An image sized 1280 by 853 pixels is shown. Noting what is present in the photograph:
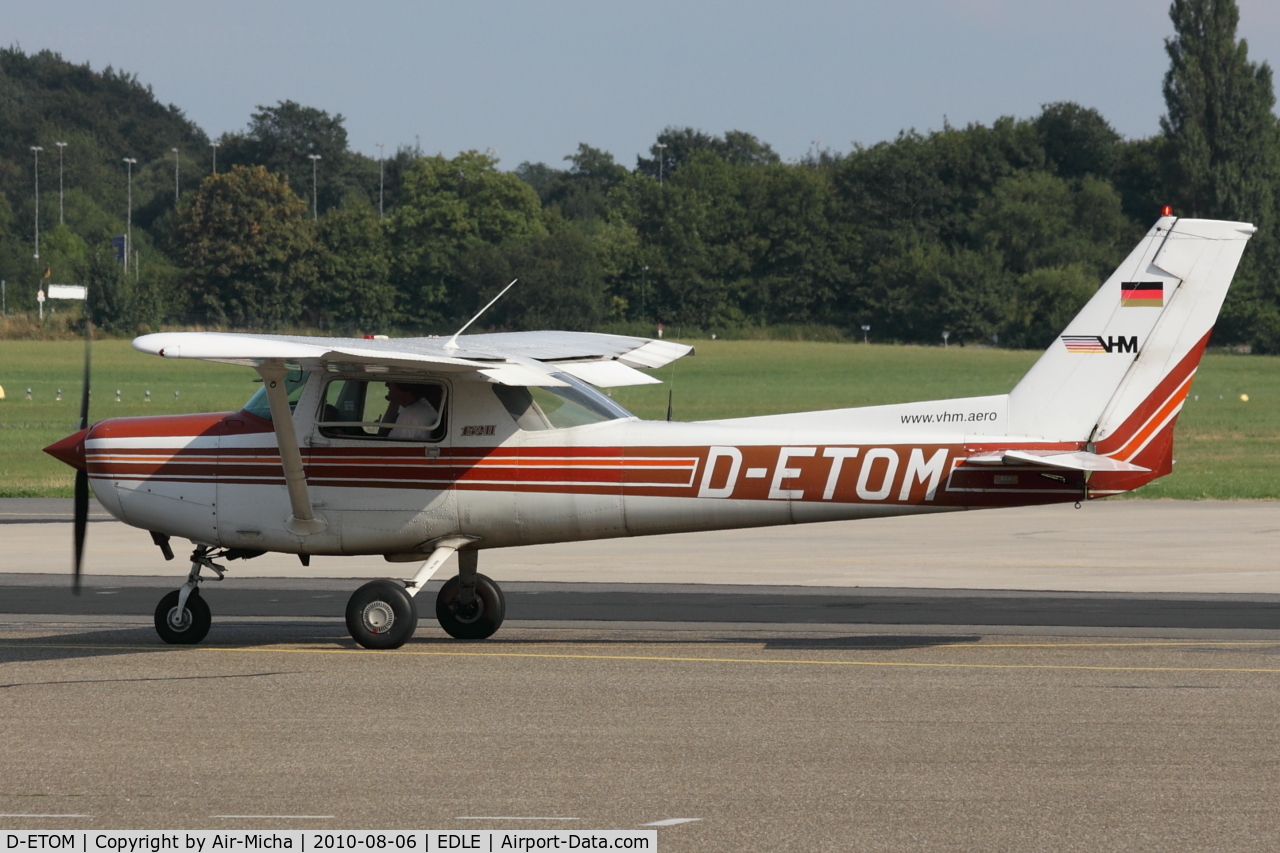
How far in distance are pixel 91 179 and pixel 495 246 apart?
63.3 metres

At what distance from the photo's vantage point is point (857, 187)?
4567 inches

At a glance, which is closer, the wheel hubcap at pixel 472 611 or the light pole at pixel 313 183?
the wheel hubcap at pixel 472 611

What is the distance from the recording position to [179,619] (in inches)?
466

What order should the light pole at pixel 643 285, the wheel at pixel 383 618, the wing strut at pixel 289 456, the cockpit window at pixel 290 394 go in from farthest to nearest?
1. the light pole at pixel 643 285
2. the cockpit window at pixel 290 394
3. the wheel at pixel 383 618
4. the wing strut at pixel 289 456

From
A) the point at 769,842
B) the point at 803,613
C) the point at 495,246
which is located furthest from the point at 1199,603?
the point at 495,246

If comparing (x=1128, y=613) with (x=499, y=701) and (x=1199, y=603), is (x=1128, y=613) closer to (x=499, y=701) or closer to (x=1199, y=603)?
(x=1199, y=603)

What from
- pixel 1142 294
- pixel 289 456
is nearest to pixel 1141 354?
pixel 1142 294

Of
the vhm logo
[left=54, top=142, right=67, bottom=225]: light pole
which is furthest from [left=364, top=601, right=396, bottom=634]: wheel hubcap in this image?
[left=54, top=142, right=67, bottom=225]: light pole

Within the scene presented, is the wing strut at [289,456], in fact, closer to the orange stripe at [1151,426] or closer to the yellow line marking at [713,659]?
the yellow line marking at [713,659]

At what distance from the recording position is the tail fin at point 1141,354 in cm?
1116

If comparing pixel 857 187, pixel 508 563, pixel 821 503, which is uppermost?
pixel 857 187

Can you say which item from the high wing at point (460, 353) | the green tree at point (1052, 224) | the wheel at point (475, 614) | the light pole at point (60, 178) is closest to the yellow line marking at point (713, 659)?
the wheel at point (475, 614)

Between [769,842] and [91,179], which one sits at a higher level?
[91,179]

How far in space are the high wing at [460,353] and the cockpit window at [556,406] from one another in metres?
0.14
